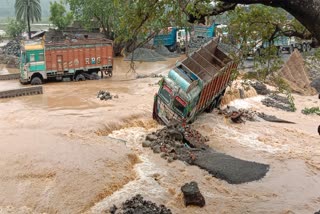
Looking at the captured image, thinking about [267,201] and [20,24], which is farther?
[20,24]

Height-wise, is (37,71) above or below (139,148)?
above

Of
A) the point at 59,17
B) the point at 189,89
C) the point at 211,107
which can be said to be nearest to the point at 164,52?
the point at 59,17

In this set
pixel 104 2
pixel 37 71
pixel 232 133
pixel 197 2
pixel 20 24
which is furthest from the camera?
pixel 20 24

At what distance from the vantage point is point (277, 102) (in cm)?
2412

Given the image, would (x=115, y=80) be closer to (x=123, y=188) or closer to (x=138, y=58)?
(x=138, y=58)

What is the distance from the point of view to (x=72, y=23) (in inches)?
1801

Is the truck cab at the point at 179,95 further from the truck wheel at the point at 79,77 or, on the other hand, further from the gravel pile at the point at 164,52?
the gravel pile at the point at 164,52

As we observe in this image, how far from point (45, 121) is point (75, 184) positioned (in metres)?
6.51

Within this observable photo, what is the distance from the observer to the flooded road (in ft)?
34.9

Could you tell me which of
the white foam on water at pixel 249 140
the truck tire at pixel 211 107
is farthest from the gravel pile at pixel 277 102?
the white foam on water at pixel 249 140

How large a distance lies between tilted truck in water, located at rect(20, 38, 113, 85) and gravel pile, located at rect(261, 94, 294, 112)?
10.9 m

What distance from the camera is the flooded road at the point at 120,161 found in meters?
10.6

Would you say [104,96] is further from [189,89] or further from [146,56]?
[146,56]

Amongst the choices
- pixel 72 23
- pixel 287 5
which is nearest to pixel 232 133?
pixel 287 5
